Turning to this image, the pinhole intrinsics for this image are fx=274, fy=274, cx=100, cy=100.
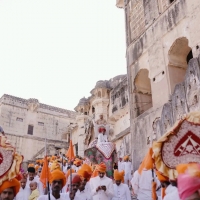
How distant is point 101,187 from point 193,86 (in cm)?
521

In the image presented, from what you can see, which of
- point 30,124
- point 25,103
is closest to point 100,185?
point 30,124

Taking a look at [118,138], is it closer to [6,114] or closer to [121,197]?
[121,197]

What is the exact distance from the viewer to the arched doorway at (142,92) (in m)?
14.8

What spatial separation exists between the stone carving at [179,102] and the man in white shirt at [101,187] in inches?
169

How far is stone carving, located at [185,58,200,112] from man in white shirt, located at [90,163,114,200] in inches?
172

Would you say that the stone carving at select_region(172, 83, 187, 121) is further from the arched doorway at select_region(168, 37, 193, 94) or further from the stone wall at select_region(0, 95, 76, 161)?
the stone wall at select_region(0, 95, 76, 161)

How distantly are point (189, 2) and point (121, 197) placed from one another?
8961 mm

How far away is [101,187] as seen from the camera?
6.66m

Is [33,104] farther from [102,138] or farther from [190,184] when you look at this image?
[190,184]

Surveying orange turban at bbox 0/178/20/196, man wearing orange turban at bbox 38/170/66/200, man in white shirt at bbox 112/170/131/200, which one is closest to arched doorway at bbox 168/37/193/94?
man in white shirt at bbox 112/170/131/200

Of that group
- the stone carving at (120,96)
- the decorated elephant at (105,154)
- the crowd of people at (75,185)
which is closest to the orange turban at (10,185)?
the crowd of people at (75,185)

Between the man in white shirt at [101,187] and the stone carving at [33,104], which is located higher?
the stone carving at [33,104]

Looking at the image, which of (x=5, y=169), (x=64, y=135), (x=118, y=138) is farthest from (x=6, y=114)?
(x=5, y=169)

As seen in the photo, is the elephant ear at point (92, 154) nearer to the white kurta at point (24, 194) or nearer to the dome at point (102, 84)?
the white kurta at point (24, 194)
